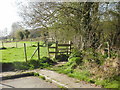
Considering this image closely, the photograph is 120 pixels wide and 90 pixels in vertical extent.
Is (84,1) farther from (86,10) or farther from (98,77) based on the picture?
(98,77)

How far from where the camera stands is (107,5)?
8.14m

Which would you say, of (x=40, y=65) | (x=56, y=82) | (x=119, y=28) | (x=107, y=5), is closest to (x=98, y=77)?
(x=56, y=82)

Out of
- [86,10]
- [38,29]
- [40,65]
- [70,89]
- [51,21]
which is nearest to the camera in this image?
[70,89]

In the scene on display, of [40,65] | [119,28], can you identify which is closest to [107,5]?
[119,28]

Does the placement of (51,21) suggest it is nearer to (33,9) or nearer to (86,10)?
(33,9)

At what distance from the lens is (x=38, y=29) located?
1023 cm

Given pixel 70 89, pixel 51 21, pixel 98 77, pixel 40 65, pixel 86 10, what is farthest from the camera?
pixel 51 21

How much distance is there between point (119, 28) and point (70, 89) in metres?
8.28

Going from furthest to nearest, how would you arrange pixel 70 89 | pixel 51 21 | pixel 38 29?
pixel 38 29, pixel 51 21, pixel 70 89

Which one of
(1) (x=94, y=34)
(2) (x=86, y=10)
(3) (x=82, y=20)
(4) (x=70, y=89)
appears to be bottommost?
(4) (x=70, y=89)

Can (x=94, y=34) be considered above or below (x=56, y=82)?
above

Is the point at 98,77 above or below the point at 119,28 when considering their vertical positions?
below

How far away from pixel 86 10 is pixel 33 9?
11.9ft

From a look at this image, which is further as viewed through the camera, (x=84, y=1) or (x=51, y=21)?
(x=51, y=21)
